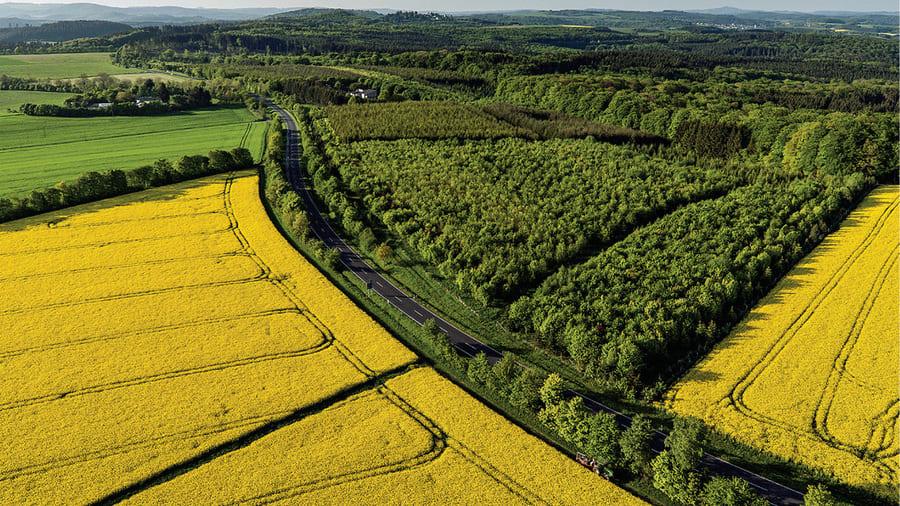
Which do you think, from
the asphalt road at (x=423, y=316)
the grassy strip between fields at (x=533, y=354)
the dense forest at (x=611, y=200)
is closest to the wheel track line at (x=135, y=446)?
the asphalt road at (x=423, y=316)

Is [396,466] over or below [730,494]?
below

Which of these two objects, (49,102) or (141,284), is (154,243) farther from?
(49,102)

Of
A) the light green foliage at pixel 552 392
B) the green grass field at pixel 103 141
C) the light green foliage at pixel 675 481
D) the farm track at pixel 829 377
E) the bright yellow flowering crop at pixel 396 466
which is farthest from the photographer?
the green grass field at pixel 103 141

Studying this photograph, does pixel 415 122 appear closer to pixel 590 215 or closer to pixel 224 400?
pixel 590 215

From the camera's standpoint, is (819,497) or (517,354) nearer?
(819,497)

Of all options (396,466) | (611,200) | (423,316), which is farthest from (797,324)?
(396,466)

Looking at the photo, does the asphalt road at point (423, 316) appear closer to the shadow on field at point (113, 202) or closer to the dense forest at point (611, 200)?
the dense forest at point (611, 200)
